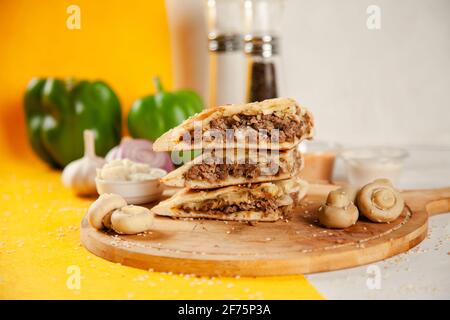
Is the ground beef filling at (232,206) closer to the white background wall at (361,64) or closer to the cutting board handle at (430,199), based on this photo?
the cutting board handle at (430,199)

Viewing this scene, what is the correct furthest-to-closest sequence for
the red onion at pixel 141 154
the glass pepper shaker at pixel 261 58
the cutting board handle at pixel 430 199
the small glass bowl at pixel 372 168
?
the glass pepper shaker at pixel 261 58 → the red onion at pixel 141 154 → the small glass bowl at pixel 372 168 → the cutting board handle at pixel 430 199

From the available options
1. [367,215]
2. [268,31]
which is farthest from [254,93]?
[367,215]

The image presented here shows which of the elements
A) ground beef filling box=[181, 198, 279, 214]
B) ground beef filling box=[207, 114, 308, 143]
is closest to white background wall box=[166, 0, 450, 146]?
ground beef filling box=[207, 114, 308, 143]

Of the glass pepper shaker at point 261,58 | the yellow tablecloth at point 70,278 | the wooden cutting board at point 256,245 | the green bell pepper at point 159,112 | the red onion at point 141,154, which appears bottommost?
the yellow tablecloth at point 70,278

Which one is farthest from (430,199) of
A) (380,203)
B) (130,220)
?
(130,220)

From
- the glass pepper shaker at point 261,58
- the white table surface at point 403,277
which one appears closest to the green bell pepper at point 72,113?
the glass pepper shaker at point 261,58

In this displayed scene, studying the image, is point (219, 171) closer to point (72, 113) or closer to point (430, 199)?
point (430, 199)

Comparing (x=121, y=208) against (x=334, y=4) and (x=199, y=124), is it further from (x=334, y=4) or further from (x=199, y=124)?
(x=334, y=4)
